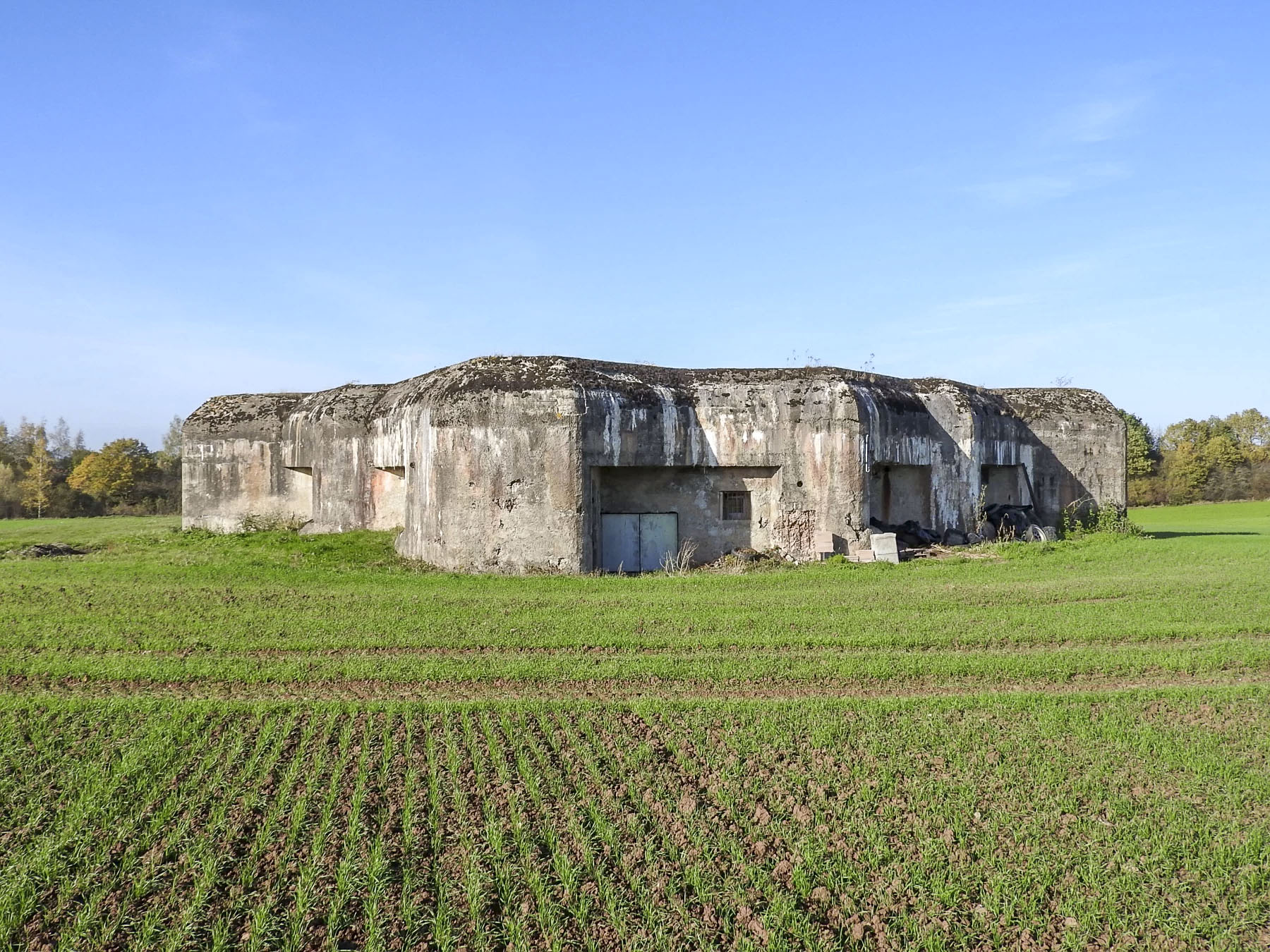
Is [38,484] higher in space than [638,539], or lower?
higher

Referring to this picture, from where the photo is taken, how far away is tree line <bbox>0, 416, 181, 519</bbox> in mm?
38719

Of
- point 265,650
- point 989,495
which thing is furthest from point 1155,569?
point 265,650

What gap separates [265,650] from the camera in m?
8.62

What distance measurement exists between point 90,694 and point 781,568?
1019 centimetres

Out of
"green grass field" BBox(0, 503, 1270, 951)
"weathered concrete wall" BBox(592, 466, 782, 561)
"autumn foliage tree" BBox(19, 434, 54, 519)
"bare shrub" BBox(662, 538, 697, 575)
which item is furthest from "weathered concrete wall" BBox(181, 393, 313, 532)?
"autumn foliage tree" BBox(19, 434, 54, 519)

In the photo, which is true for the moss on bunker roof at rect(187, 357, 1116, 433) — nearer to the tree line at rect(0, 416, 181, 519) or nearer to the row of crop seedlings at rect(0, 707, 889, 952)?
the row of crop seedlings at rect(0, 707, 889, 952)

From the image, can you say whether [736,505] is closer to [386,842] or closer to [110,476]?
[386,842]

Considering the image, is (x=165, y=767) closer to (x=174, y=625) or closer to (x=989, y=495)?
(x=174, y=625)

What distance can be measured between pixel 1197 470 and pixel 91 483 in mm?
57685

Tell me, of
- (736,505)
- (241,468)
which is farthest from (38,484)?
(736,505)

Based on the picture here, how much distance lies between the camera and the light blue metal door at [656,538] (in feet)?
50.7

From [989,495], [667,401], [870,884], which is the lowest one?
[870,884]

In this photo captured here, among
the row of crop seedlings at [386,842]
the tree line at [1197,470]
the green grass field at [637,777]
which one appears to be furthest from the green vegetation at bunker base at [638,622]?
the tree line at [1197,470]

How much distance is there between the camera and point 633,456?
1475 centimetres
